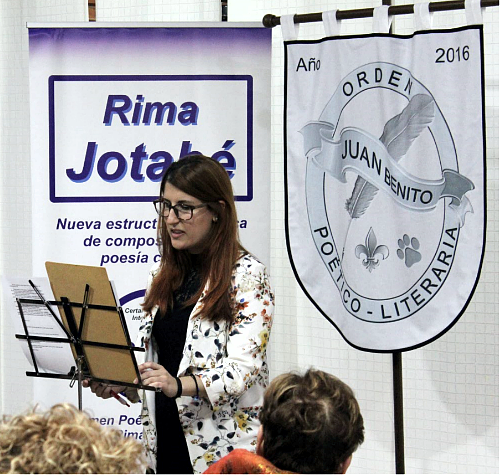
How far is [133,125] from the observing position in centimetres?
311

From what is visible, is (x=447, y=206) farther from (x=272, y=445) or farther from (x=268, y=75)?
(x=272, y=445)

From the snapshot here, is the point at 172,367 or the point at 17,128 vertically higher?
the point at 17,128

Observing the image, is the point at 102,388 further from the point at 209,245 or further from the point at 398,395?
the point at 398,395

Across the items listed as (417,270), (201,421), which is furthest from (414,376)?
(201,421)

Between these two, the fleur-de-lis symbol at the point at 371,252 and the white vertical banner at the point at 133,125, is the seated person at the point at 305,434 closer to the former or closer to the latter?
the fleur-de-lis symbol at the point at 371,252

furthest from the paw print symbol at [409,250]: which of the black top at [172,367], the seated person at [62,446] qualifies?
the seated person at [62,446]

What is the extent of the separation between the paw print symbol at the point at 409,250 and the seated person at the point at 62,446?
1.92 metres

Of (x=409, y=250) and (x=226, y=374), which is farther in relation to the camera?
(x=409, y=250)

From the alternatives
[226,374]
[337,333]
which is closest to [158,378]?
[226,374]

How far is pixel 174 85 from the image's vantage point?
3105 mm

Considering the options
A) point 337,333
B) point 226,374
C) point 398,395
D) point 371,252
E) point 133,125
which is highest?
point 133,125

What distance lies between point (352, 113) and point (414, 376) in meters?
1.21

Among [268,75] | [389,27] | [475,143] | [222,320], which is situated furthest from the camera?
[268,75]

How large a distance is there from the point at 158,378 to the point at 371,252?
1.14 meters
